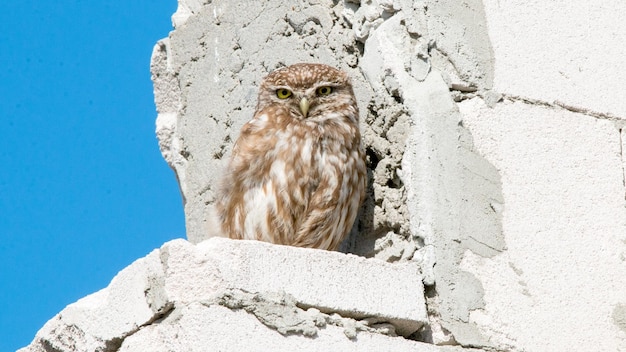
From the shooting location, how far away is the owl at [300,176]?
17.0 feet

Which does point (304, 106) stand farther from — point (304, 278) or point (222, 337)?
point (222, 337)

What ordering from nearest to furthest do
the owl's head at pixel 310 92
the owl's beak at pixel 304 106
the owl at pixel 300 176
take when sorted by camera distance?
the owl at pixel 300 176, the owl's head at pixel 310 92, the owl's beak at pixel 304 106

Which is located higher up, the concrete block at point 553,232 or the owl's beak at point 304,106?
the owl's beak at point 304,106

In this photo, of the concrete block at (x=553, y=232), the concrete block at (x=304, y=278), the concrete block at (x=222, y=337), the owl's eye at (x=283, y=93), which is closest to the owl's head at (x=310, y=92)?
the owl's eye at (x=283, y=93)

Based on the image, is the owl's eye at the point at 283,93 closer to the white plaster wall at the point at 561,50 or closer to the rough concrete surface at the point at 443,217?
the rough concrete surface at the point at 443,217

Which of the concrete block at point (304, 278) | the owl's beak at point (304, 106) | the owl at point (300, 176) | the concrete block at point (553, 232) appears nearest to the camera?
the concrete block at point (304, 278)

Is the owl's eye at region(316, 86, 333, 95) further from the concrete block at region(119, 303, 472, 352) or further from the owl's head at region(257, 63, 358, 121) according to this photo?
the concrete block at region(119, 303, 472, 352)

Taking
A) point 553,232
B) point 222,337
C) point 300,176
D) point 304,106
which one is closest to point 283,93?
point 304,106

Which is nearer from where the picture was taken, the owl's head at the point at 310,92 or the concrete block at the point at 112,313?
the concrete block at the point at 112,313

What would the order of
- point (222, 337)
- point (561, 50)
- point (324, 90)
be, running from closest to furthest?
point (222, 337)
point (561, 50)
point (324, 90)

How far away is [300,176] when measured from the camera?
521cm

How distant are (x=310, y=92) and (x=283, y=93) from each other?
5.6 inches

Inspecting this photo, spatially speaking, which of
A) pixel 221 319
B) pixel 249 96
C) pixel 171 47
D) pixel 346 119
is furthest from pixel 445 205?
pixel 171 47

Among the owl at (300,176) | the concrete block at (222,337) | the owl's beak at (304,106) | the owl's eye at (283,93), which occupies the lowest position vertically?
the concrete block at (222,337)
